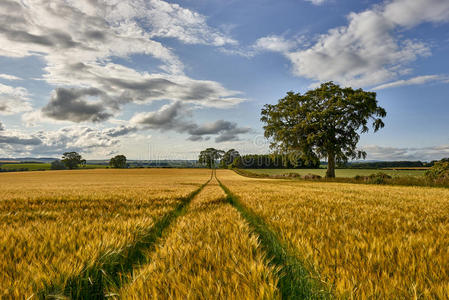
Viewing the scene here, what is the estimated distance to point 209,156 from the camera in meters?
147

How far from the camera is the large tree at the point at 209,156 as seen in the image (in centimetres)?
14319

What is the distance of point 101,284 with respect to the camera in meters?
1.62

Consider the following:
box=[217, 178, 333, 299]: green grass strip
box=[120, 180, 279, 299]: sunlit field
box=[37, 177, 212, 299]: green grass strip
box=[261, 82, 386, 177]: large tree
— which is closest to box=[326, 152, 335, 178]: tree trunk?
box=[261, 82, 386, 177]: large tree

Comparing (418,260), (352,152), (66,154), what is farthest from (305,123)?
(66,154)

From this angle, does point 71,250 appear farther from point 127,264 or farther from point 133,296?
point 133,296

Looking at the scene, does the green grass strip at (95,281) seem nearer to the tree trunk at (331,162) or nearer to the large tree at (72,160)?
the tree trunk at (331,162)

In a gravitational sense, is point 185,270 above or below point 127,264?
above

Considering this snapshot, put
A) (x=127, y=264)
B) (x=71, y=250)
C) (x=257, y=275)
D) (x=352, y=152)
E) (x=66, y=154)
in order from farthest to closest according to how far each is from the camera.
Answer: (x=66, y=154) < (x=352, y=152) < (x=127, y=264) < (x=71, y=250) < (x=257, y=275)

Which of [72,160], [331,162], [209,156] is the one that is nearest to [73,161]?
[72,160]

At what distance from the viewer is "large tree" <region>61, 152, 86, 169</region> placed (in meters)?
110

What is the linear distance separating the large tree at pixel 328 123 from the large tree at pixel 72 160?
4713 inches

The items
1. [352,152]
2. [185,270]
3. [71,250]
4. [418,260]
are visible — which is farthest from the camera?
[352,152]

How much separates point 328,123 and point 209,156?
122 m

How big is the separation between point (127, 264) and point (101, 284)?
24.4 inches
